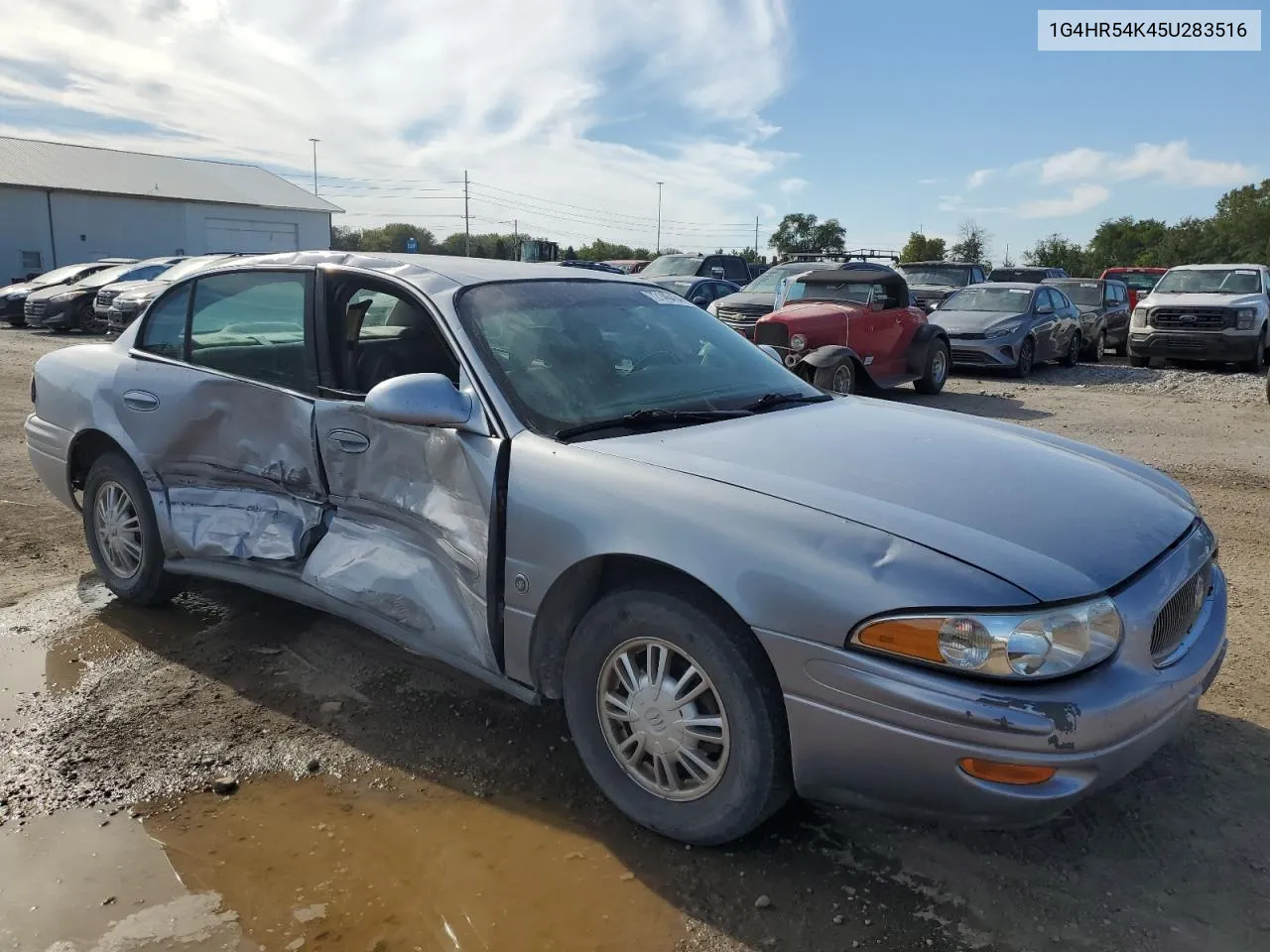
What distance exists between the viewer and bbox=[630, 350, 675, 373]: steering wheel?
3496 millimetres

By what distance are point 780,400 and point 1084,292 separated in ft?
59.1

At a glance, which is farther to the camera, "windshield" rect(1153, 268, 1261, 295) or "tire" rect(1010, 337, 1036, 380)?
"windshield" rect(1153, 268, 1261, 295)

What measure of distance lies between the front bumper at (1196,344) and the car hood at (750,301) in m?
6.08

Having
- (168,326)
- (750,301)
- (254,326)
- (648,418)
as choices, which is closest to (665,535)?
(648,418)

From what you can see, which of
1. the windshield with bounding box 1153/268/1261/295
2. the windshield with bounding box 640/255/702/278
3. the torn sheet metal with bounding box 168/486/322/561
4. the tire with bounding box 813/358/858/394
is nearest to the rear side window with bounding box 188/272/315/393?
the torn sheet metal with bounding box 168/486/322/561

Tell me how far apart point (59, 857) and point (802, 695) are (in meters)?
2.18

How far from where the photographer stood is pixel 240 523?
13.1ft

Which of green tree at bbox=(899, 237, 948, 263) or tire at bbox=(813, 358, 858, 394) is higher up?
green tree at bbox=(899, 237, 948, 263)

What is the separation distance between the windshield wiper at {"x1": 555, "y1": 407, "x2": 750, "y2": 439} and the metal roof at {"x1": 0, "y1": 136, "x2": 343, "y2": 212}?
4609 centimetres

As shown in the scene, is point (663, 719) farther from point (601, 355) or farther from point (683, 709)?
point (601, 355)

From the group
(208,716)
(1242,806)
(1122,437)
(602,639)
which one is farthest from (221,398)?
(1122,437)

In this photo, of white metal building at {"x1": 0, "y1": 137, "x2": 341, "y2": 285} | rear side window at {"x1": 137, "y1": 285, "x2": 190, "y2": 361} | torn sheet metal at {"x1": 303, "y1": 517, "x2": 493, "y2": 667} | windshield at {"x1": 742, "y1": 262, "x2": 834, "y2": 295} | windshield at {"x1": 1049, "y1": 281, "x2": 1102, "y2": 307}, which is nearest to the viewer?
torn sheet metal at {"x1": 303, "y1": 517, "x2": 493, "y2": 667}

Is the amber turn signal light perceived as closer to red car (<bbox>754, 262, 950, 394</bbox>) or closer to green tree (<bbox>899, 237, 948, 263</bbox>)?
red car (<bbox>754, 262, 950, 394</bbox>)

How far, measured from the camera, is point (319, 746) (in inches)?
133
